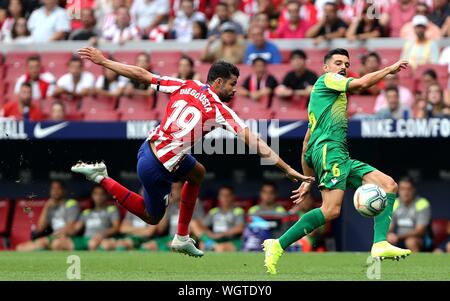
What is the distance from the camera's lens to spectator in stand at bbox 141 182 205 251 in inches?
651

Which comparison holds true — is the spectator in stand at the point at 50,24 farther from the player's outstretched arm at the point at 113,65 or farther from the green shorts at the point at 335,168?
the green shorts at the point at 335,168

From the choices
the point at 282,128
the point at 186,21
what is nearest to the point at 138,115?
the point at 186,21

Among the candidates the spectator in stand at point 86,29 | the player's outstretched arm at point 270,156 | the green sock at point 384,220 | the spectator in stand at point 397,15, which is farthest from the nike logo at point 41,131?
the green sock at point 384,220

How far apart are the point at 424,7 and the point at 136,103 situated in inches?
187

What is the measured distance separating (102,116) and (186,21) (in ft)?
8.58

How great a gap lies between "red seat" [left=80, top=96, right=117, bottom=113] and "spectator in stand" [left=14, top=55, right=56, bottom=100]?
58cm

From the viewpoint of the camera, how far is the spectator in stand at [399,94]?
15938 mm

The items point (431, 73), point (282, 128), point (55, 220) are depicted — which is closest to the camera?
point (282, 128)

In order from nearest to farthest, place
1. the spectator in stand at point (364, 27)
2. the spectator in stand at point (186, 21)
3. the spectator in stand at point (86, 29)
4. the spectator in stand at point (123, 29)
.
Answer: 1. the spectator in stand at point (364, 27)
2. the spectator in stand at point (186, 21)
3. the spectator in stand at point (123, 29)
4. the spectator in stand at point (86, 29)

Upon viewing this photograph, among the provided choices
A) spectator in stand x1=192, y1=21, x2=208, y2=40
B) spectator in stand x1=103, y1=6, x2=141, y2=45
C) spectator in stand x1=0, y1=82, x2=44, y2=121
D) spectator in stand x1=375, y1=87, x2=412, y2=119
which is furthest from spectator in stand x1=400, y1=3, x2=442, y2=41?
spectator in stand x1=0, y1=82, x2=44, y2=121

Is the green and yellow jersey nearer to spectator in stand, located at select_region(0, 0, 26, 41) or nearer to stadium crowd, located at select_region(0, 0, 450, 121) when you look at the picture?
stadium crowd, located at select_region(0, 0, 450, 121)

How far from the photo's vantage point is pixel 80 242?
1686cm

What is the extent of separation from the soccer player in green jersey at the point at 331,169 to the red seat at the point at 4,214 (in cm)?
845

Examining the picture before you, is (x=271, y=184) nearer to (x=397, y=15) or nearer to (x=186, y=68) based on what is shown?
(x=186, y=68)
